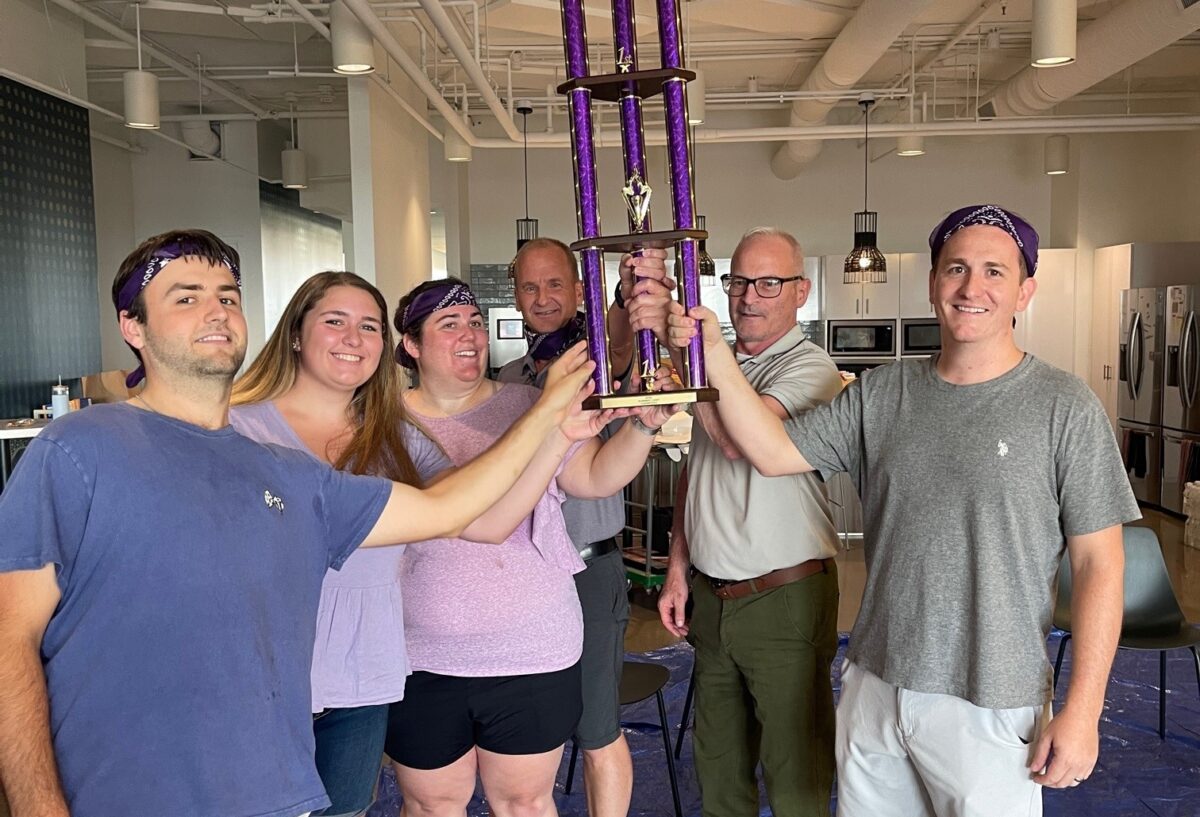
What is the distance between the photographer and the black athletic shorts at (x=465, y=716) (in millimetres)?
2213

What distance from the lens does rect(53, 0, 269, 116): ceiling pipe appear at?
6.94 meters

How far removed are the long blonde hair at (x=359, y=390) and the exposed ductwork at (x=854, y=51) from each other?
454 centimetres

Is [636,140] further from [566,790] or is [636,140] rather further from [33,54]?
[33,54]

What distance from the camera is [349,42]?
5688mm

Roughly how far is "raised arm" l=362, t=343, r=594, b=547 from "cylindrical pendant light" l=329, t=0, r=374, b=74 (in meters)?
4.30

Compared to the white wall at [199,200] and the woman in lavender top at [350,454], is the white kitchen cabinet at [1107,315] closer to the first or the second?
the woman in lavender top at [350,454]

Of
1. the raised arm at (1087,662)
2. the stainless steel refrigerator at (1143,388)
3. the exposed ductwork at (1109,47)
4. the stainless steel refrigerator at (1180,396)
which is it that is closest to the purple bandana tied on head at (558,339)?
the raised arm at (1087,662)

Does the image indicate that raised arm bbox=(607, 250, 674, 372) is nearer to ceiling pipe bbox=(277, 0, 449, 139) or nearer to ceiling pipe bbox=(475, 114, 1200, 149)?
ceiling pipe bbox=(277, 0, 449, 139)

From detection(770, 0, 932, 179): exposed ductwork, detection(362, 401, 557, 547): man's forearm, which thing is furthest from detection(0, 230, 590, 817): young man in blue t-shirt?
detection(770, 0, 932, 179): exposed ductwork

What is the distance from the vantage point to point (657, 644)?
5.29 metres

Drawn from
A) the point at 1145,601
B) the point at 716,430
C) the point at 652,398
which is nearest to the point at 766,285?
the point at 716,430

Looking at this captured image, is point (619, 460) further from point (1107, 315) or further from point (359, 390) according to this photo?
point (1107, 315)

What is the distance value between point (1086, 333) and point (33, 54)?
32.2 feet

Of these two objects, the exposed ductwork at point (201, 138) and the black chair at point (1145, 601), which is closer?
the black chair at point (1145, 601)
